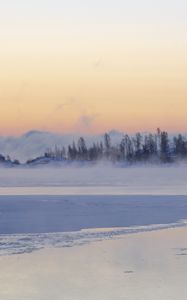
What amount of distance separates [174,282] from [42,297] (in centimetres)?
214

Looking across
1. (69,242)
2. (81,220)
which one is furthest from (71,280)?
(81,220)

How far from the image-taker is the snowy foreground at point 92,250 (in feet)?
30.2

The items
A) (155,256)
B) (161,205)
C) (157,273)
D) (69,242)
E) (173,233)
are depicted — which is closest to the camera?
(157,273)

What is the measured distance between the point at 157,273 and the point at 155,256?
178 centimetres

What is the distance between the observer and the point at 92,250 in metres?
13.0

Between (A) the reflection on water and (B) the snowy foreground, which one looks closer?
(A) the reflection on water

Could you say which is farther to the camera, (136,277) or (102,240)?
(102,240)

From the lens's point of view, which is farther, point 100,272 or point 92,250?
point 92,250

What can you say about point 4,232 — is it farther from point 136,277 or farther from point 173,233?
point 136,277

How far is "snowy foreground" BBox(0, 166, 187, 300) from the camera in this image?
920 cm

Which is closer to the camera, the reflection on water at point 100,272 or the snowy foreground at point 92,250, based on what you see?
the reflection on water at point 100,272

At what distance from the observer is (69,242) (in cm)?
1431

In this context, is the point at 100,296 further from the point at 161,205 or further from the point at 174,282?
the point at 161,205

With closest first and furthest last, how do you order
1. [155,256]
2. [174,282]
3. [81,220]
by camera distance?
[174,282], [155,256], [81,220]
